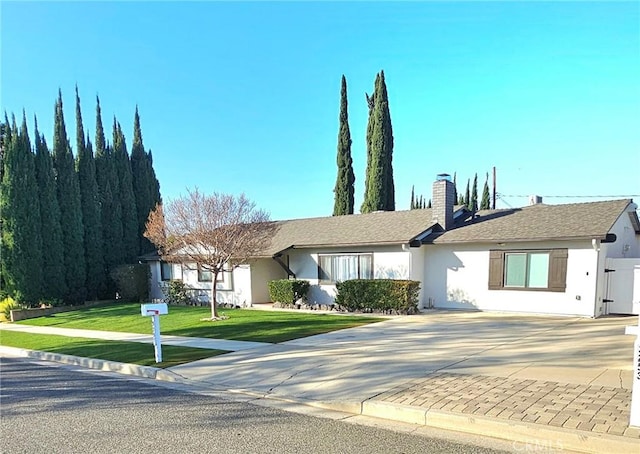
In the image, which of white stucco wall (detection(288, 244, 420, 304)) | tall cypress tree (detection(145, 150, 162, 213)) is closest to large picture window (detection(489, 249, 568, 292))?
white stucco wall (detection(288, 244, 420, 304))

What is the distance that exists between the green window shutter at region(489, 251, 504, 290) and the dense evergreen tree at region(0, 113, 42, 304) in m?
21.8

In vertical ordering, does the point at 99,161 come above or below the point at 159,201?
above

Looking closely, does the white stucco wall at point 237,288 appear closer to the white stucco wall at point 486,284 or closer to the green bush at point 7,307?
the white stucco wall at point 486,284

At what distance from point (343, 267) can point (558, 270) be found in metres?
7.82

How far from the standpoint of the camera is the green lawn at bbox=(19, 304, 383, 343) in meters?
12.0

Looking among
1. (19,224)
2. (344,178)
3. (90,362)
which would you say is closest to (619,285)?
(90,362)

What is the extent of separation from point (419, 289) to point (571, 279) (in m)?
4.82

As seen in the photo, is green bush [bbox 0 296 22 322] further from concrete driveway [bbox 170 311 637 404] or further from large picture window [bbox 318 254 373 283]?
concrete driveway [bbox 170 311 637 404]

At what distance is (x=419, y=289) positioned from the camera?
1559 cm

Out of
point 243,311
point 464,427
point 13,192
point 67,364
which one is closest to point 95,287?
point 13,192

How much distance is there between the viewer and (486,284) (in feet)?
50.1

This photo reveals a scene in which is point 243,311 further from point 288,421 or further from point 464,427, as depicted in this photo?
point 464,427

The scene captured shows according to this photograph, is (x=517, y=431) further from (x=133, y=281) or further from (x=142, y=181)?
(x=142, y=181)

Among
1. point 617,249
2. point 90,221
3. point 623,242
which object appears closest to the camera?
point 617,249
